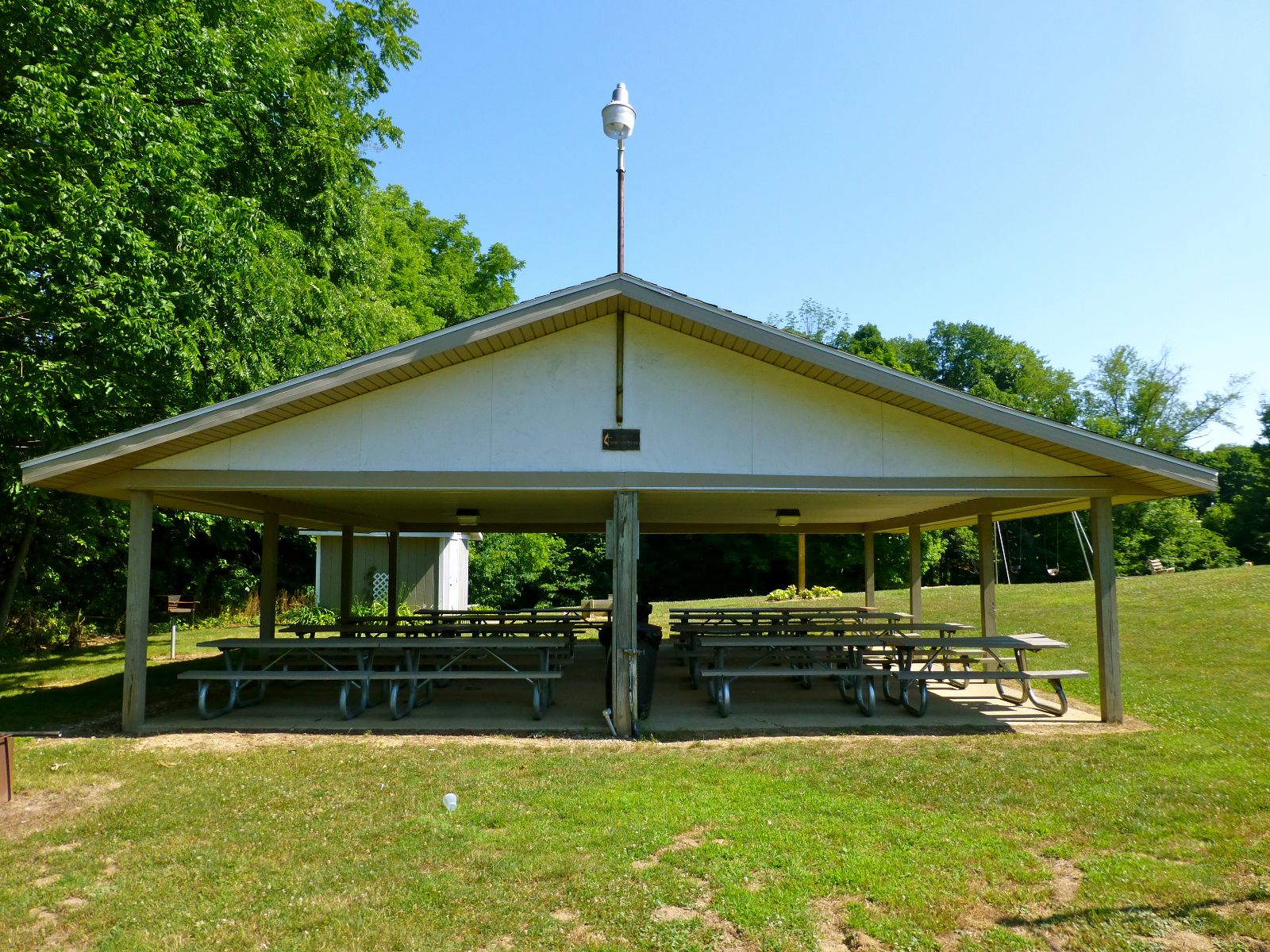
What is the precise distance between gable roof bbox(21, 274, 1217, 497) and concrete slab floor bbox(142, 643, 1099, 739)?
2.62 metres

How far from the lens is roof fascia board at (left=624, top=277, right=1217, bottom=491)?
7.50 m

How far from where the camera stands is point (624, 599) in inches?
309

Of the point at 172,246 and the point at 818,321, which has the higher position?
the point at 818,321

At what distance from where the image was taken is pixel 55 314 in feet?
33.7

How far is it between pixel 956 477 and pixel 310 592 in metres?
20.0

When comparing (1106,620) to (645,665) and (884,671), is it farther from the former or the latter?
(645,665)

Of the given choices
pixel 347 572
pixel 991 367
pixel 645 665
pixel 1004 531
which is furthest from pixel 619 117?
pixel 991 367

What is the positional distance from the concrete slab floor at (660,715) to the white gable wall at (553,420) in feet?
8.10

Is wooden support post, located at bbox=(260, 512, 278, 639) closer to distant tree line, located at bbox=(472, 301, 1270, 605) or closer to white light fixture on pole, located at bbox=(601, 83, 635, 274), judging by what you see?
white light fixture on pole, located at bbox=(601, 83, 635, 274)

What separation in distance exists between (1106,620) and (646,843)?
5784 mm

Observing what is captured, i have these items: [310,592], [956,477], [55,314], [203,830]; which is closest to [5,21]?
[55,314]

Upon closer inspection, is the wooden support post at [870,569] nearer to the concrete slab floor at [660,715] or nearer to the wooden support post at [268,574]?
the concrete slab floor at [660,715]

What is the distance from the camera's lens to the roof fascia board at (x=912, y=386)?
7504 mm

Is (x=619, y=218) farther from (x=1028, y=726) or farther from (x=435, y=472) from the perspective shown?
(x=1028, y=726)
